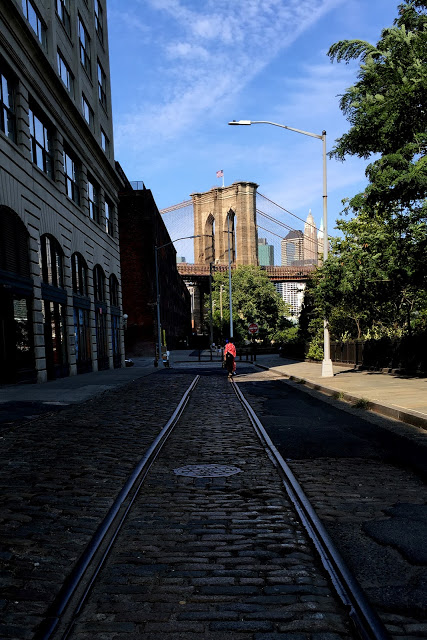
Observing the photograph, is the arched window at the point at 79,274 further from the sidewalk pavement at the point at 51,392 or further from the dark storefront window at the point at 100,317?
the sidewalk pavement at the point at 51,392

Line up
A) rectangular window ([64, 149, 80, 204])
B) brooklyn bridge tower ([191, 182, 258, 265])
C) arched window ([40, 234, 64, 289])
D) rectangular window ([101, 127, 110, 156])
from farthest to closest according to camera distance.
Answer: brooklyn bridge tower ([191, 182, 258, 265]) < rectangular window ([101, 127, 110, 156]) < rectangular window ([64, 149, 80, 204]) < arched window ([40, 234, 64, 289])

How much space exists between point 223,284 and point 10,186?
68054mm

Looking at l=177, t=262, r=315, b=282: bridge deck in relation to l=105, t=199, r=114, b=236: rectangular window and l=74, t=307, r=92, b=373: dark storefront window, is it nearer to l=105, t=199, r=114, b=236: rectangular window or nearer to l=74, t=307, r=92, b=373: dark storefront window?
l=105, t=199, r=114, b=236: rectangular window

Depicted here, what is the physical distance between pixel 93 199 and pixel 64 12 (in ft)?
30.2

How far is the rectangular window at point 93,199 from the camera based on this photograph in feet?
99.7

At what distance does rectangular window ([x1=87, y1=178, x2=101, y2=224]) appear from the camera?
30.4 meters

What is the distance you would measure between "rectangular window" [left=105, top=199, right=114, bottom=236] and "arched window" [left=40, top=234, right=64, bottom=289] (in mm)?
10716

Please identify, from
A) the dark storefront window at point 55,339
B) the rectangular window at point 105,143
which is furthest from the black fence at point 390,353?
the rectangular window at point 105,143

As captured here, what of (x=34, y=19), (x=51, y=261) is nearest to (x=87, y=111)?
(x=34, y=19)

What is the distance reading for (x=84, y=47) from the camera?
30.6m

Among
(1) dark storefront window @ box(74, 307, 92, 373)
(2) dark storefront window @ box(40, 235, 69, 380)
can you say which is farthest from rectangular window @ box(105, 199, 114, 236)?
(2) dark storefront window @ box(40, 235, 69, 380)

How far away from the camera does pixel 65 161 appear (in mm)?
25688

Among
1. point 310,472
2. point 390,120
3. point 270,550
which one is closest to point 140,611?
point 270,550

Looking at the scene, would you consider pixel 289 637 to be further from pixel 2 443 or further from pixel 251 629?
pixel 2 443
